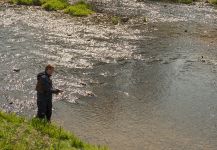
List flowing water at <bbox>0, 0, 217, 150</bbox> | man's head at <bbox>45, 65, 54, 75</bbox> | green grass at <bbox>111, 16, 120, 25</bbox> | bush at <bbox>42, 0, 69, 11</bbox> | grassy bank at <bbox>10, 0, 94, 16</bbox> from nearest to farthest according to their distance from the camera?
1. man's head at <bbox>45, 65, 54, 75</bbox>
2. flowing water at <bbox>0, 0, 217, 150</bbox>
3. green grass at <bbox>111, 16, 120, 25</bbox>
4. grassy bank at <bbox>10, 0, 94, 16</bbox>
5. bush at <bbox>42, 0, 69, 11</bbox>

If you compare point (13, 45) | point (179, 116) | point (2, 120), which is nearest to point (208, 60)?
point (179, 116)

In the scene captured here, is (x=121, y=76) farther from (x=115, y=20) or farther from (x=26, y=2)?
(x=26, y=2)

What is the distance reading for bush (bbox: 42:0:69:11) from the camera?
42.2m

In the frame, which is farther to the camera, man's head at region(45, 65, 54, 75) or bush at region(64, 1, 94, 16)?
bush at region(64, 1, 94, 16)

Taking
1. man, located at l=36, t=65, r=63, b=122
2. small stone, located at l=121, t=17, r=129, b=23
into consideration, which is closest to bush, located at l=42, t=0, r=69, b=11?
small stone, located at l=121, t=17, r=129, b=23

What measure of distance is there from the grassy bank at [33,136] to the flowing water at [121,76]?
6.34ft

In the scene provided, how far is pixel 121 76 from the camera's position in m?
Answer: 24.5

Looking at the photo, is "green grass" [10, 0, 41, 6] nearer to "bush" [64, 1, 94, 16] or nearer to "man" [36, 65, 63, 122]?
"bush" [64, 1, 94, 16]

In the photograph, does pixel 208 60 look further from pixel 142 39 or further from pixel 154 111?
pixel 154 111

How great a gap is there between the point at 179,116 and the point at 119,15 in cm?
2340

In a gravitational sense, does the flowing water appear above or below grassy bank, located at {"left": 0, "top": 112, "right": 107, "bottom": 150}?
below

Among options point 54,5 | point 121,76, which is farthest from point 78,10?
point 121,76

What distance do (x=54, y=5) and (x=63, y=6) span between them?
0.91 meters

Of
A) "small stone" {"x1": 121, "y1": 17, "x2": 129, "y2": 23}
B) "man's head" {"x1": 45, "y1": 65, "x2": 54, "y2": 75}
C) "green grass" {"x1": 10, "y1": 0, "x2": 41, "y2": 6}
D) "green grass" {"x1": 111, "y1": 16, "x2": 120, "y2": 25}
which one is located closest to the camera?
"man's head" {"x1": 45, "y1": 65, "x2": 54, "y2": 75}
